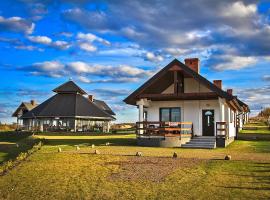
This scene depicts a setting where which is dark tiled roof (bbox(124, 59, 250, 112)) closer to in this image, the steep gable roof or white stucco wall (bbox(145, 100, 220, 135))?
the steep gable roof

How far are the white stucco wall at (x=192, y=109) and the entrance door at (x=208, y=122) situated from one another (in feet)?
1.02

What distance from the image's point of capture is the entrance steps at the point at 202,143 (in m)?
25.4

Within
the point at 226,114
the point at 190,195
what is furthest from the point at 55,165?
the point at 226,114

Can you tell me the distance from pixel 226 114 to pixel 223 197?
803 inches

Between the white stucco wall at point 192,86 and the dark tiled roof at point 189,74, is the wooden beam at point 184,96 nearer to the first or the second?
the dark tiled roof at point 189,74

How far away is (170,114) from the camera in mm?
30562

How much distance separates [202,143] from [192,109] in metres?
4.41

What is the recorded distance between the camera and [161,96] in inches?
1120

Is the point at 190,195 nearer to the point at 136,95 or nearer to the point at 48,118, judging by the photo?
the point at 136,95

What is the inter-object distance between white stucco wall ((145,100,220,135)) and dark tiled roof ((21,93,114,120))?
26.2m

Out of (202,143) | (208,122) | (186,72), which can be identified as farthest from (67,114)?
(202,143)

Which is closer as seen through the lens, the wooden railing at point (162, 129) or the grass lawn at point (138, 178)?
the grass lawn at point (138, 178)

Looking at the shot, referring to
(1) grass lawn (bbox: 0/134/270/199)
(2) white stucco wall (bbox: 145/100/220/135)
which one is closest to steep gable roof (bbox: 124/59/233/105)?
(2) white stucco wall (bbox: 145/100/220/135)

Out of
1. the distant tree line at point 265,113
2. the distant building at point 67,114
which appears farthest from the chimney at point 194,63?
the distant tree line at point 265,113
